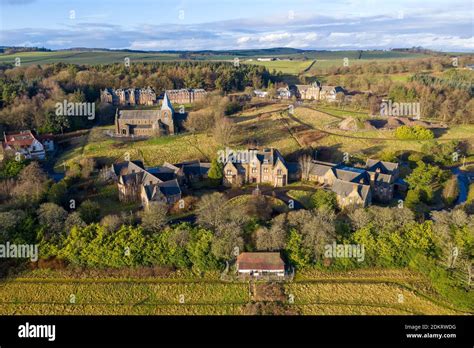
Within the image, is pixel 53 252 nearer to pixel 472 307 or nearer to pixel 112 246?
pixel 112 246

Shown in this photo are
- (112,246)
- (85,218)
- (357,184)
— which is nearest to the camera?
(112,246)

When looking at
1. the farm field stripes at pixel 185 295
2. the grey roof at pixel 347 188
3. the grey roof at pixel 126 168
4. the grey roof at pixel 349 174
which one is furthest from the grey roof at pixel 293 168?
the farm field stripes at pixel 185 295

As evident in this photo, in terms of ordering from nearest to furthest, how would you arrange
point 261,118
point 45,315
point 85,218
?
point 45,315 → point 85,218 → point 261,118

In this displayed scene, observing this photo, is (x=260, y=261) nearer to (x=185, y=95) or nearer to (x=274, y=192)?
(x=274, y=192)

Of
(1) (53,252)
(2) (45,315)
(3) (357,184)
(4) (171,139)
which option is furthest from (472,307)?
(4) (171,139)

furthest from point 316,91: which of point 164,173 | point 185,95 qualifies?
point 164,173

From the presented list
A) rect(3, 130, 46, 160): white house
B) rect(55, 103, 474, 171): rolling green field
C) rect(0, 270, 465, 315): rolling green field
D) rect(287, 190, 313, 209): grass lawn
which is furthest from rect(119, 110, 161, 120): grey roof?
Answer: rect(0, 270, 465, 315): rolling green field

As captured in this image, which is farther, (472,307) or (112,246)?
(112,246)
